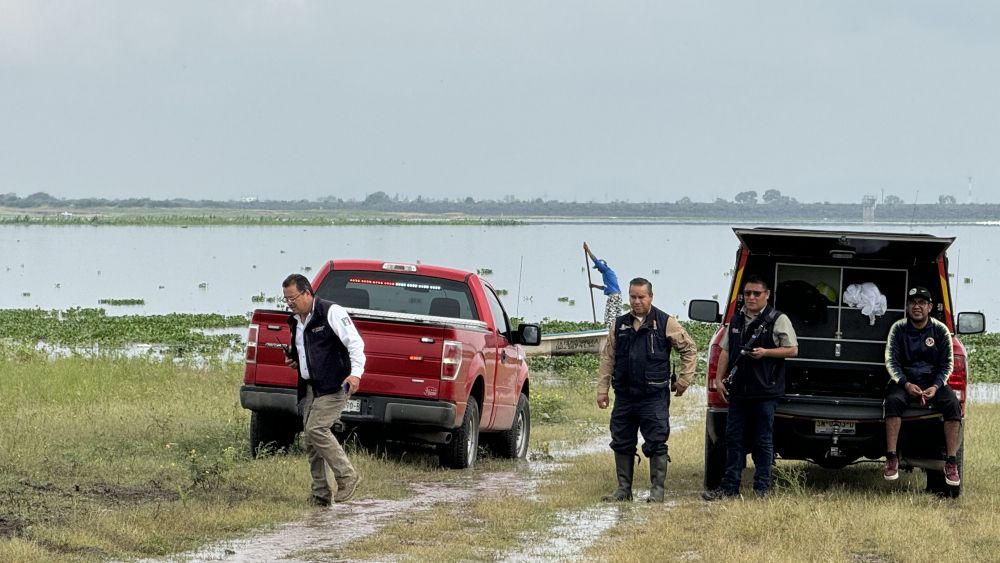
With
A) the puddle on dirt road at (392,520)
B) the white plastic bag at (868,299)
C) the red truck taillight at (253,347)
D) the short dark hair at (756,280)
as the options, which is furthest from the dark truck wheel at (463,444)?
the white plastic bag at (868,299)

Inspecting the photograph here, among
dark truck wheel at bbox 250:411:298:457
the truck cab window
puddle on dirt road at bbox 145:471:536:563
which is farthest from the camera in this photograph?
the truck cab window

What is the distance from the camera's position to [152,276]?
66812 mm

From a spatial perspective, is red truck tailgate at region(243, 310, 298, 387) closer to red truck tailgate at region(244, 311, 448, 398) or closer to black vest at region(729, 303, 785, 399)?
red truck tailgate at region(244, 311, 448, 398)

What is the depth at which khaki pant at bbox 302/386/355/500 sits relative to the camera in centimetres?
1127

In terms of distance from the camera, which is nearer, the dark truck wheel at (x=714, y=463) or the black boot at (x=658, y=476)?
the black boot at (x=658, y=476)

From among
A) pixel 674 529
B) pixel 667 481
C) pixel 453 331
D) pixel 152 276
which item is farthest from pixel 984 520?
pixel 152 276

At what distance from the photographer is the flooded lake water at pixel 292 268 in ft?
168

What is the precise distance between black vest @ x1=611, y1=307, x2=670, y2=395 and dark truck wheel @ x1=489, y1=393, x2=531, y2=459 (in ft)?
11.9

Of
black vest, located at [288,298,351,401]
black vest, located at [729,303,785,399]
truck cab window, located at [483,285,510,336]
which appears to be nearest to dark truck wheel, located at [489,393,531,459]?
truck cab window, located at [483,285,510,336]

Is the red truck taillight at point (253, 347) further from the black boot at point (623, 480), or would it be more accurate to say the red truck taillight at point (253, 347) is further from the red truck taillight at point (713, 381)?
the red truck taillight at point (713, 381)

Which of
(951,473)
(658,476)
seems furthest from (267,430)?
(951,473)

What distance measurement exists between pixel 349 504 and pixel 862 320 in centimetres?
466

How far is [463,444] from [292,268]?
59.7 metres

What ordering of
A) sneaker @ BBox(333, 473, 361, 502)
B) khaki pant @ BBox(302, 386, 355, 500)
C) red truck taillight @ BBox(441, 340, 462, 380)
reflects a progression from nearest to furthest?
khaki pant @ BBox(302, 386, 355, 500) < sneaker @ BBox(333, 473, 361, 502) < red truck taillight @ BBox(441, 340, 462, 380)
